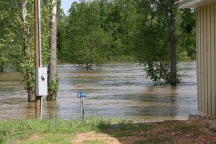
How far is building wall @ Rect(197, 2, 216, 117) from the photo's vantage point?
1168 cm

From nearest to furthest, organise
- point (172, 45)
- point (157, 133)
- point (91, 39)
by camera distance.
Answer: point (157, 133) → point (172, 45) → point (91, 39)

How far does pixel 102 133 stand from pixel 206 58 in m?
3.20

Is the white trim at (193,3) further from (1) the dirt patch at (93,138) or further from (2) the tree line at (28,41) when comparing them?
(2) the tree line at (28,41)

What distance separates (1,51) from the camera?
24125 millimetres

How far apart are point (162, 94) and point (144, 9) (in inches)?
374

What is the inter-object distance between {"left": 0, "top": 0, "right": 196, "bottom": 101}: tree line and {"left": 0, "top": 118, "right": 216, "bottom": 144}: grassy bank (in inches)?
408

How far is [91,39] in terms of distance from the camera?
60188mm

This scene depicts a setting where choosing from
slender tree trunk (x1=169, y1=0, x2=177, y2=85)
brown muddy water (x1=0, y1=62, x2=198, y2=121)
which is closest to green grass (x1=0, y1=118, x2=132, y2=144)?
brown muddy water (x1=0, y1=62, x2=198, y2=121)

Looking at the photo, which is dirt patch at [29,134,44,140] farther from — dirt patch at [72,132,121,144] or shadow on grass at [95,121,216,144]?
shadow on grass at [95,121,216,144]

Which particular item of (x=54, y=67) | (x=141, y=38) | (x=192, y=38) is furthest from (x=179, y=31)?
(x=54, y=67)

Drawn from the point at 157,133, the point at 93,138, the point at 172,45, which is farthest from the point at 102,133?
the point at 172,45

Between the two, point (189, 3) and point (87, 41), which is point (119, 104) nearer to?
point (189, 3)

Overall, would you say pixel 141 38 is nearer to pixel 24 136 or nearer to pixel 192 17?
pixel 192 17

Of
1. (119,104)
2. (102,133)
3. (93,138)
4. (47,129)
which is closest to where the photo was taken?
(93,138)
